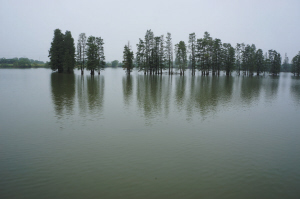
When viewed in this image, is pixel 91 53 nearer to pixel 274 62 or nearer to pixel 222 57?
pixel 222 57

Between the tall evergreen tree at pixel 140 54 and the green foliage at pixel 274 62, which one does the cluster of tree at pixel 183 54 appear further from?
the green foliage at pixel 274 62

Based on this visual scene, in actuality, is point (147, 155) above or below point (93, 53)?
below

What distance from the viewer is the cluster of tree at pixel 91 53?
6894 cm

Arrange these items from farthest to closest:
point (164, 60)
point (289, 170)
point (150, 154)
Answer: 1. point (164, 60)
2. point (150, 154)
3. point (289, 170)

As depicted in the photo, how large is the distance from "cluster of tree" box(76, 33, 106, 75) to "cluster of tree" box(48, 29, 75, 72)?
4.01m

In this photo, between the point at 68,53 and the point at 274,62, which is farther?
the point at 274,62

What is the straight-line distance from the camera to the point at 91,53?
6944 centimetres

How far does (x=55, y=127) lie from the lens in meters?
12.0

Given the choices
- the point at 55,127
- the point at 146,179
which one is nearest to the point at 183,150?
the point at 146,179

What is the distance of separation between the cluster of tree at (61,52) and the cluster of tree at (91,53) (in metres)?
4.01

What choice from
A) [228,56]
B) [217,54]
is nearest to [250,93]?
[217,54]

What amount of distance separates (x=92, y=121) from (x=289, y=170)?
10403 mm

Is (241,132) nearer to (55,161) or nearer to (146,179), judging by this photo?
(146,179)

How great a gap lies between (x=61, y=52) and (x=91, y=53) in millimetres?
13468
